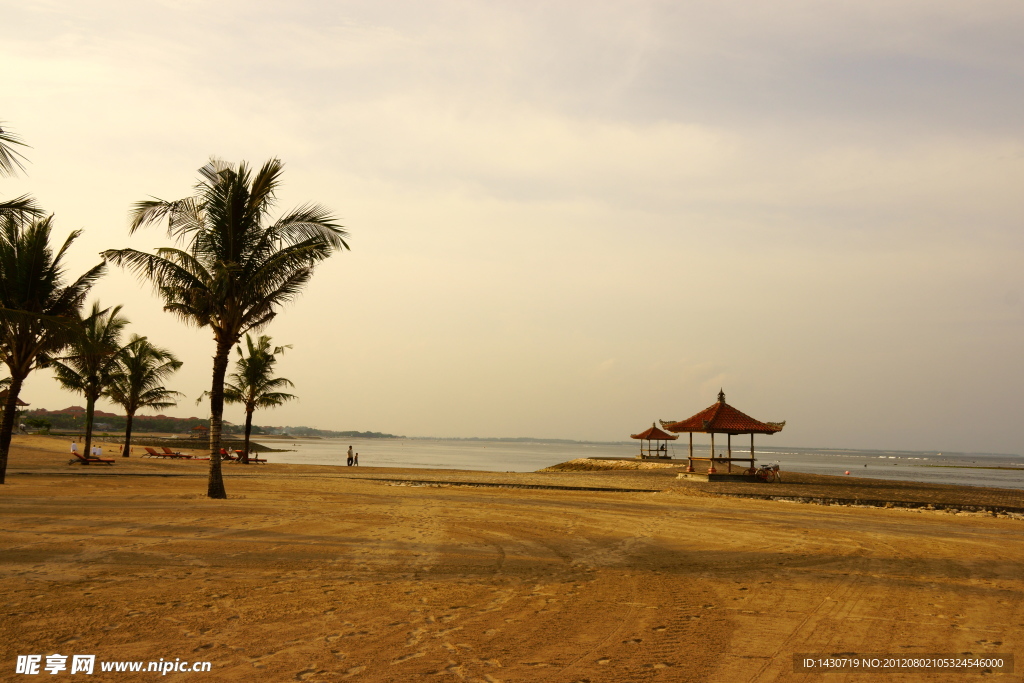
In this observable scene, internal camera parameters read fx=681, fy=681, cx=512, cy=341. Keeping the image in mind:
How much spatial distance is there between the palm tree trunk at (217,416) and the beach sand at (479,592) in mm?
1088

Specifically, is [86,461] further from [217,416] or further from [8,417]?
[217,416]

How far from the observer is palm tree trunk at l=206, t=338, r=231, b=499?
50.9 ft

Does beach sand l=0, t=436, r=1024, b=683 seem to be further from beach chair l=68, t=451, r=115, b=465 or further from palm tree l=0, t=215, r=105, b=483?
beach chair l=68, t=451, r=115, b=465

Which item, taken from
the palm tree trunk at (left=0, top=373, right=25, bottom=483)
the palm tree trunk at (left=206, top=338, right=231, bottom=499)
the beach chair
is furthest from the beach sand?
the beach chair

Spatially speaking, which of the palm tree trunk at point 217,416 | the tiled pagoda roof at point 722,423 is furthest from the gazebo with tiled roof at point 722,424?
the palm tree trunk at point 217,416

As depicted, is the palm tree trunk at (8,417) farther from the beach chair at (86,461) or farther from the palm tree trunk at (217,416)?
the beach chair at (86,461)

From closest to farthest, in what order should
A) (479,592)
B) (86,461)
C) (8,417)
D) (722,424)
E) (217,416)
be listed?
1. (479,592)
2. (217,416)
3. (8,417)
4. (86,461)
5. (722,424)

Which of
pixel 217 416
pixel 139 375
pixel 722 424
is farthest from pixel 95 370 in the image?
→ pixel 722 424

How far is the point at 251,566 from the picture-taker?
8.21 metres

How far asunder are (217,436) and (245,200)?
5.64m

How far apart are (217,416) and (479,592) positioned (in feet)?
34.8

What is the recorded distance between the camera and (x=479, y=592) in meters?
7.39

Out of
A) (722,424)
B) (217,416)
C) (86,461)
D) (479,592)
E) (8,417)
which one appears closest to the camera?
(479,592)

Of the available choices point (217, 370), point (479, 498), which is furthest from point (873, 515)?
point (217, 370)
